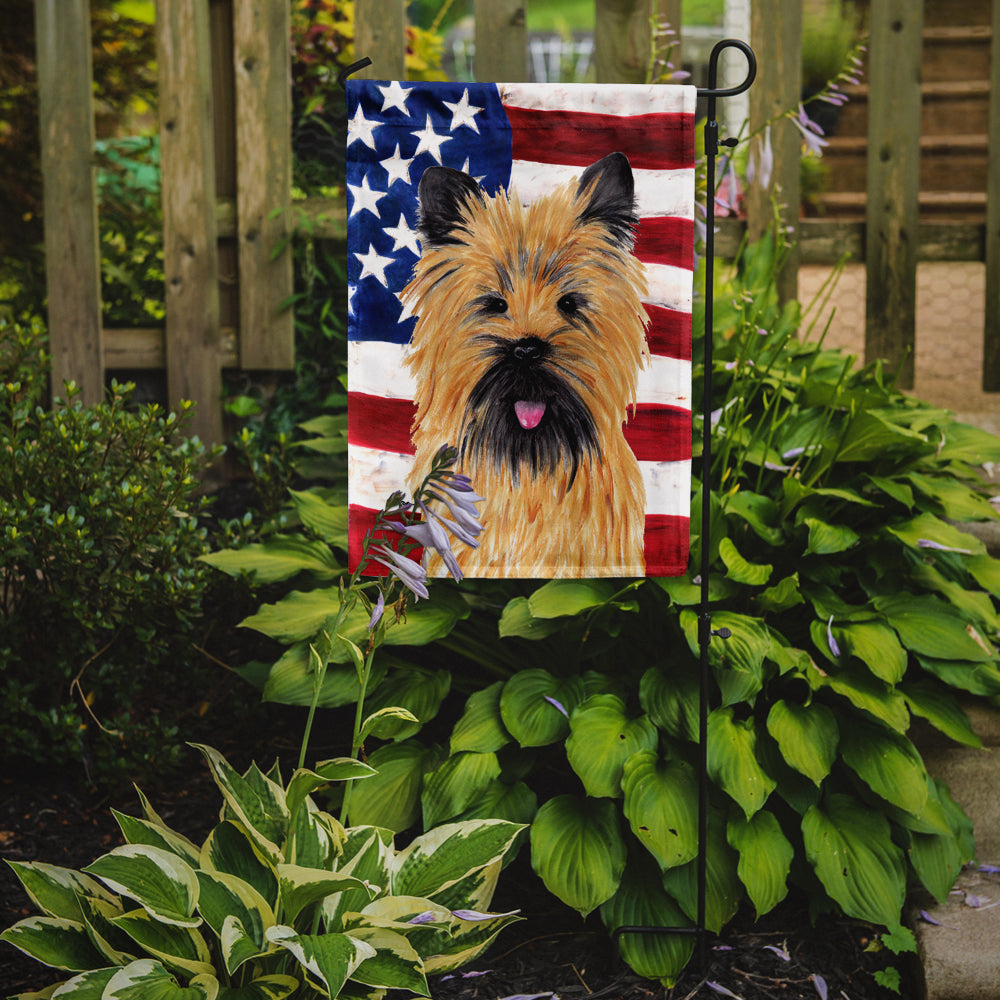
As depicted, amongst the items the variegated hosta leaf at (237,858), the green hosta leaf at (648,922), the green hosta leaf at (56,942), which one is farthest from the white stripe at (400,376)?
the green hosta leaf at (56,942)

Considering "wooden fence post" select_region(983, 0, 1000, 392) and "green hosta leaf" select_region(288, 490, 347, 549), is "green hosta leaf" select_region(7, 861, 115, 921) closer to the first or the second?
"green hosta leaf" select_region(288, 490, 347, 549)

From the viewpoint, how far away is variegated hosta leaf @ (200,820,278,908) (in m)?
1.66

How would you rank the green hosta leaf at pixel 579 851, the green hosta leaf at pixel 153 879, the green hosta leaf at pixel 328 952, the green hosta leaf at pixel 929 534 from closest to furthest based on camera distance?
the green hosta leaf at pixel 328 952
the green hosta leaf at pixel 153 879
the green hosta leaf at pixel 579 851
the green hosta leaf at pixel 929 534

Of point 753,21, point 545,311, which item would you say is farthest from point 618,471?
point 753,21

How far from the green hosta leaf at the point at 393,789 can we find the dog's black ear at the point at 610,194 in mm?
1151

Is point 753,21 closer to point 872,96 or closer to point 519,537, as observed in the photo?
point 872,96

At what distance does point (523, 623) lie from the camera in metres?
2.07

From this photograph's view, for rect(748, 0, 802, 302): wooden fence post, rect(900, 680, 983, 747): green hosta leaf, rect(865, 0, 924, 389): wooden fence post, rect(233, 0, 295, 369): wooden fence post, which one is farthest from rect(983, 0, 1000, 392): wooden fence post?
rect(233, 0, 295, 369): wooden fence post

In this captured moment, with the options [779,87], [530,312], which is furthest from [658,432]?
[779,87]

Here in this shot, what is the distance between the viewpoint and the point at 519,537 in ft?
6.42

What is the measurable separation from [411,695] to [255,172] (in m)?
2.01

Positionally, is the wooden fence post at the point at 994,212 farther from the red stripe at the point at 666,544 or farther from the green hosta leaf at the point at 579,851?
the green hosta leaf at the point at 579,851

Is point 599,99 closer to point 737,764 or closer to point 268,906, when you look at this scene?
point 737,764

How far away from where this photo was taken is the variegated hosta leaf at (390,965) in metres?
1.49
